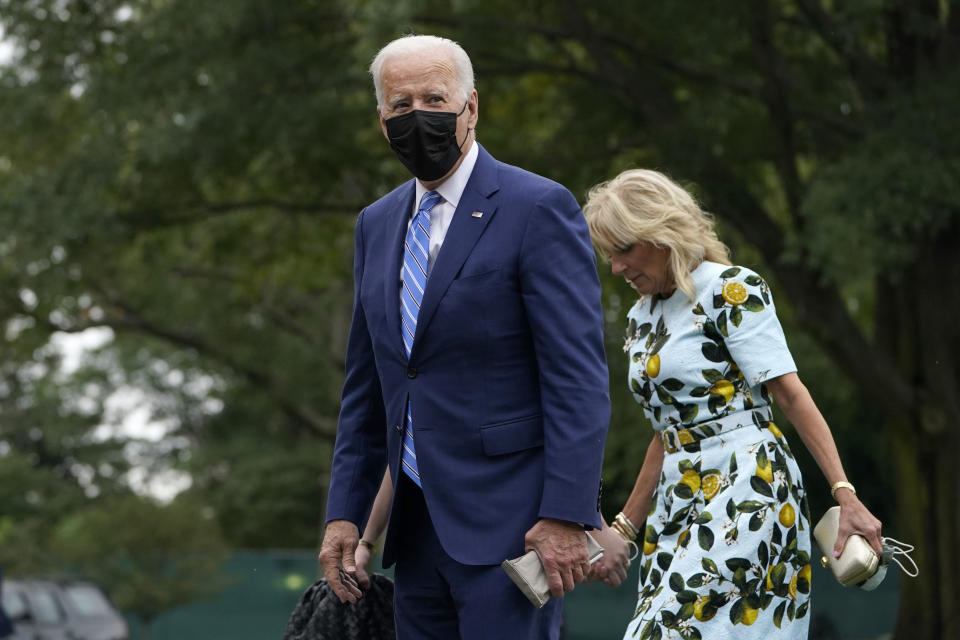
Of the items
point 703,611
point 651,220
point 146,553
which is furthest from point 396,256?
point 146,553

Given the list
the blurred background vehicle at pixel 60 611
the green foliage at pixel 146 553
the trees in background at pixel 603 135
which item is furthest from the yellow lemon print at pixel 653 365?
the green foliage at pixel 146 553

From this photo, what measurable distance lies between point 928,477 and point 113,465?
45221mm

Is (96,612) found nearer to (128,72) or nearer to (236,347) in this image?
(128,72)

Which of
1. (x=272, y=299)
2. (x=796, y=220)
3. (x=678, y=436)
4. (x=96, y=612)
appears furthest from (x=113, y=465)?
(x=678, y=436)

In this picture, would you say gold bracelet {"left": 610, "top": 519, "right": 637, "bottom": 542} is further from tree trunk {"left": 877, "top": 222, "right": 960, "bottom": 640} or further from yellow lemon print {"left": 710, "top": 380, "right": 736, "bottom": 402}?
tree trunk {"left": 877, "top": 222, "right": 960, "bottom": 640}

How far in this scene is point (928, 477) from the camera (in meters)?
14.6

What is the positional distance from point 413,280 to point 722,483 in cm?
112

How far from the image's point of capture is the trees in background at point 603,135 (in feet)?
40.8

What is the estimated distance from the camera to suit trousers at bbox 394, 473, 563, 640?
11.0 ft

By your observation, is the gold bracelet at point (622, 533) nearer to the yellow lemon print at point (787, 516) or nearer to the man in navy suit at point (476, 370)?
the yellow lemon print at point (787, 516)

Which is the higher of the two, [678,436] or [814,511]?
[678,436]

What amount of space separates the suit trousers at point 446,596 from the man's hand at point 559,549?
115mm

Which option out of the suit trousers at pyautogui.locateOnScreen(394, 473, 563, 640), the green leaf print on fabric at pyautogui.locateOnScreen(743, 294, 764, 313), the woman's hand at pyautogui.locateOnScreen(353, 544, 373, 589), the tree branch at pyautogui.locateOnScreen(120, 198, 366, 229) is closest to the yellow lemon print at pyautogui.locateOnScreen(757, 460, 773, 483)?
the green leaf print on fabric at pyautogui.locateOnScreen(743, 294, 764, 313)

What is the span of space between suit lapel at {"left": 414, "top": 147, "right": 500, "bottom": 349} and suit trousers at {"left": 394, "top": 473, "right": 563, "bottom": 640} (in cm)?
44
